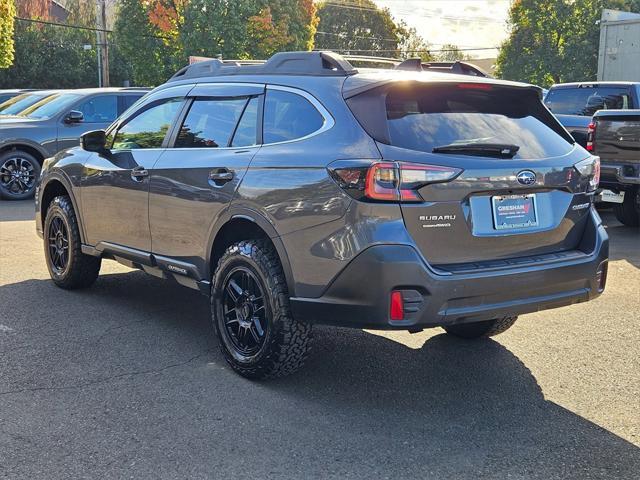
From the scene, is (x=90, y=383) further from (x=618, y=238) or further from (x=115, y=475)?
(x=618, y=238)

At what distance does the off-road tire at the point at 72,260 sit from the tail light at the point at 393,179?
3.37 meters

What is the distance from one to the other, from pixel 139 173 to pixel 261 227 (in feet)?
4.98

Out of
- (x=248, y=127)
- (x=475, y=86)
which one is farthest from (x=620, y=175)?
(x=248, y=127)

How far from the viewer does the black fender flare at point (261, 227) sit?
4199mm

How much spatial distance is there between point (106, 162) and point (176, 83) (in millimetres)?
857

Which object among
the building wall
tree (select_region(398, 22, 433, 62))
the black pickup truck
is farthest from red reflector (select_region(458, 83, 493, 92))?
tree (select_region(398, 22, 433, 62))

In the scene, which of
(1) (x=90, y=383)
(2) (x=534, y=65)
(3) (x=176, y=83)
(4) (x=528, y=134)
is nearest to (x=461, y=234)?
(4) (x=528, y=134)

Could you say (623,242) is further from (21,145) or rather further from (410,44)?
(410,44)

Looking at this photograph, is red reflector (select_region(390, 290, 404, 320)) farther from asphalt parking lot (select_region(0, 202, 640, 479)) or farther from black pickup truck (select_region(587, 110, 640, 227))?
black pickup truck (select_region(587, 110, 640, 227))

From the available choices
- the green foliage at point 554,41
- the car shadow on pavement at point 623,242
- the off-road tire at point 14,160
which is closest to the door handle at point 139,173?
the car shadow on pavement at point 623,242

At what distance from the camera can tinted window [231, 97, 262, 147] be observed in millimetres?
4715

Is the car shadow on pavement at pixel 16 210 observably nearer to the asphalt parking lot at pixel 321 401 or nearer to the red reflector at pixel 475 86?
the asphalt parking lot at pixel 321 401

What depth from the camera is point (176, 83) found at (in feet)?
18.5

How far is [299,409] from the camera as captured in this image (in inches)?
165
